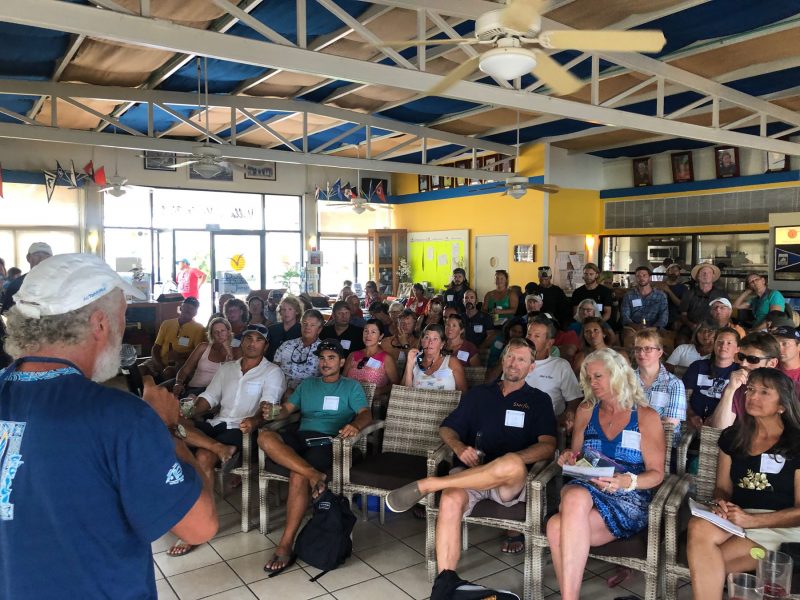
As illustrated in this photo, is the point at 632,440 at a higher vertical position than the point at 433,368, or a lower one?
lower

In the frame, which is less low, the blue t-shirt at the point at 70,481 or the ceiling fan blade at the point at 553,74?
the ceiling fan blade at the point at 553,74

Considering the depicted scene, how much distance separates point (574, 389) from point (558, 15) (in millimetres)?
3264

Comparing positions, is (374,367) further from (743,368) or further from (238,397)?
(743,368)

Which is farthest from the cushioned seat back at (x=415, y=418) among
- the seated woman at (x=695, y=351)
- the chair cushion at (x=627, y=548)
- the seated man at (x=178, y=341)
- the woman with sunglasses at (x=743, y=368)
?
the seated man at (x=178, y=341)

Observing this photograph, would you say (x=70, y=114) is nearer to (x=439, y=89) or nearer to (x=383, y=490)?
(x=439, y=89)

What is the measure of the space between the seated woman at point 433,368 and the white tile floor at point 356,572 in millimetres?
925

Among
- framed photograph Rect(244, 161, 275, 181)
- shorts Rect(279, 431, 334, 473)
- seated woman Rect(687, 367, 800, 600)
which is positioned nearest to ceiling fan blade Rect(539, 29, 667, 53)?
seated woman Rect(687, 367, 800, 600)

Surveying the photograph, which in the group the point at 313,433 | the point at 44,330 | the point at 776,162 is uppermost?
the point at 776,162

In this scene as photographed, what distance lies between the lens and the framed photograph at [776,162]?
31.0 ft

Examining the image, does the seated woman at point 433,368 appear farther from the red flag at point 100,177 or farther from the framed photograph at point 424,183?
the framed photograph at point 424,183

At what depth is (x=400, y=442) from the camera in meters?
3.76

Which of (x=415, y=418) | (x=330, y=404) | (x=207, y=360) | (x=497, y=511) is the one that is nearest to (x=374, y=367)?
(x=330, y=404)

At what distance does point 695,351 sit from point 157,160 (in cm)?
1038

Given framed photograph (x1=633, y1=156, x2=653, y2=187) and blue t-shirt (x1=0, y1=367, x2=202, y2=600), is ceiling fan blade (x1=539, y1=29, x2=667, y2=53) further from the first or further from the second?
framed photograph (x1=633, y1=156, x2=653, y2=187)
